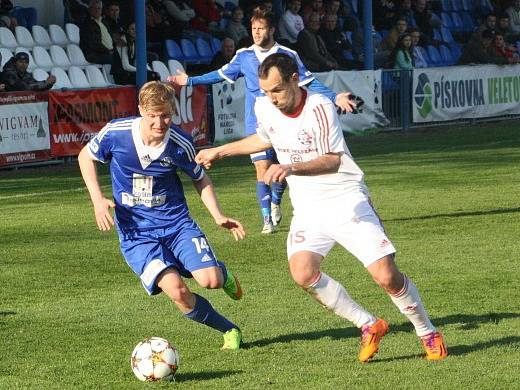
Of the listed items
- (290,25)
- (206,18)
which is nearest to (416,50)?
(290,25)

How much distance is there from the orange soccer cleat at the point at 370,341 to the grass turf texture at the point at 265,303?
2.5 inches

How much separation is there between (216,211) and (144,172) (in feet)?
→ 1.64

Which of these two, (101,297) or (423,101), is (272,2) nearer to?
(423,101)

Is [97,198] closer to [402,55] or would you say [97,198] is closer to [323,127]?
[323,127]

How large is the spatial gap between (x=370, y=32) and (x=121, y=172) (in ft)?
57.5

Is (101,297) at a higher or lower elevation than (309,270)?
lower

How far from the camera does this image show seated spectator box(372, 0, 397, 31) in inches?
1090

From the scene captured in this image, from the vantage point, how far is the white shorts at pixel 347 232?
693 cm

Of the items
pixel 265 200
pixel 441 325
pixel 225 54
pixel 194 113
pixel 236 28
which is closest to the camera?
pixel 441 325

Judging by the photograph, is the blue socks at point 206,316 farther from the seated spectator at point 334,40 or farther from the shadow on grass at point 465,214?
the seated spectator at point 334,40

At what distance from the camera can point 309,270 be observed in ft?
23.2

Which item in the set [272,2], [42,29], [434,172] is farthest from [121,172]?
[272,2]

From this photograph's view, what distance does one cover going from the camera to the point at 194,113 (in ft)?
65.6

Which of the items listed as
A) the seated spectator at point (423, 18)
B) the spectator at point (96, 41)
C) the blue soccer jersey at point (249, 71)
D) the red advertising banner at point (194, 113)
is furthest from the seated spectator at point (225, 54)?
the blue soccer jersey at point (249, 71)
